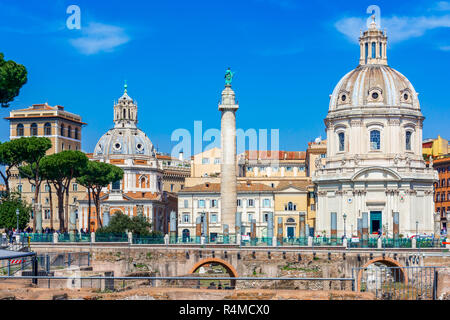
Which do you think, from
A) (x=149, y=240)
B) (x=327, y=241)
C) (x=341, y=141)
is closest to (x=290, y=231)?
(x=341, y=141)

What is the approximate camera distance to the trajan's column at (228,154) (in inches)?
2896

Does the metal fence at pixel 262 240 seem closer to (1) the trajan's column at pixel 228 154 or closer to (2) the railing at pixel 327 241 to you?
(2) the railing at pixel 327 241

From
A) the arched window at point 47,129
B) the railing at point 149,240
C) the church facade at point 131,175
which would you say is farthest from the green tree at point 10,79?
the arched window at point 47,129

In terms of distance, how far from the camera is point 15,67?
54.8m

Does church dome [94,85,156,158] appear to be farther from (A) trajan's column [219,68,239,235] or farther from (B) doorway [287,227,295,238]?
(A) trajan's column [219,68,239,235]

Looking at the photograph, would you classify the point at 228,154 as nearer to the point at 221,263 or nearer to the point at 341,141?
the point at 221,263

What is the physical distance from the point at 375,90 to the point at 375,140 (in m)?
5.18

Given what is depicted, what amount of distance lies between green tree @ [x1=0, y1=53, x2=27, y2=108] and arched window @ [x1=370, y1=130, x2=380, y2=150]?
40.7 metres

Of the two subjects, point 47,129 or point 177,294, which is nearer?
point 177,294

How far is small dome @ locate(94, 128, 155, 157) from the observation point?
13400cm

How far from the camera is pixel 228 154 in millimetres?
74188
